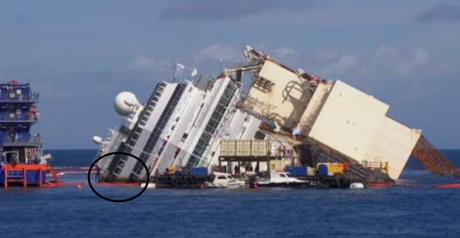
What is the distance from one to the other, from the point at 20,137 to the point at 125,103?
9.53 m

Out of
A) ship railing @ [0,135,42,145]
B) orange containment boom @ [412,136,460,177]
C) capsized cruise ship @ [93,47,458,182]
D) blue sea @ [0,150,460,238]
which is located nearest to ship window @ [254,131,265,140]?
capsized cruise ship @ [93,47,458,182]

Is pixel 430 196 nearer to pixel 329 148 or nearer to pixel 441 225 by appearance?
pixel 329 148

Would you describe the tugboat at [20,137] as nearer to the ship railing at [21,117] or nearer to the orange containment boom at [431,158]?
the ship railing at [21,117]

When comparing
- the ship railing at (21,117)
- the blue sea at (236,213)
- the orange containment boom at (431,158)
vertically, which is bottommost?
the blue sea at (236,213)

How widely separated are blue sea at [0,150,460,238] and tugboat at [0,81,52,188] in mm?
3365

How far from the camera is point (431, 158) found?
12912 centimetres

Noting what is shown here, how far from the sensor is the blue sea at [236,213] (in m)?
76.7

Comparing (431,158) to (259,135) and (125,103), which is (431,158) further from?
(125,103)

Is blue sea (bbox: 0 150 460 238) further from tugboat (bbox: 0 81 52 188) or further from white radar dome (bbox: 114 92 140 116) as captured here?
white radar dome (bbox: 114 92 140 116)

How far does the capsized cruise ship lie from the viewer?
→ 117938mm

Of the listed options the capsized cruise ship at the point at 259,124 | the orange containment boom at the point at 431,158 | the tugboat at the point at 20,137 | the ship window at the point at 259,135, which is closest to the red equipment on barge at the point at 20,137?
the tugboat at the point at 20,137

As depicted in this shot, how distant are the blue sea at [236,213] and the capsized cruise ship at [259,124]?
19.0 feet

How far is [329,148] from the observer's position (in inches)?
4756

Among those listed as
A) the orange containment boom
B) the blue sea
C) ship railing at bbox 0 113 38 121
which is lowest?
the blue sea
